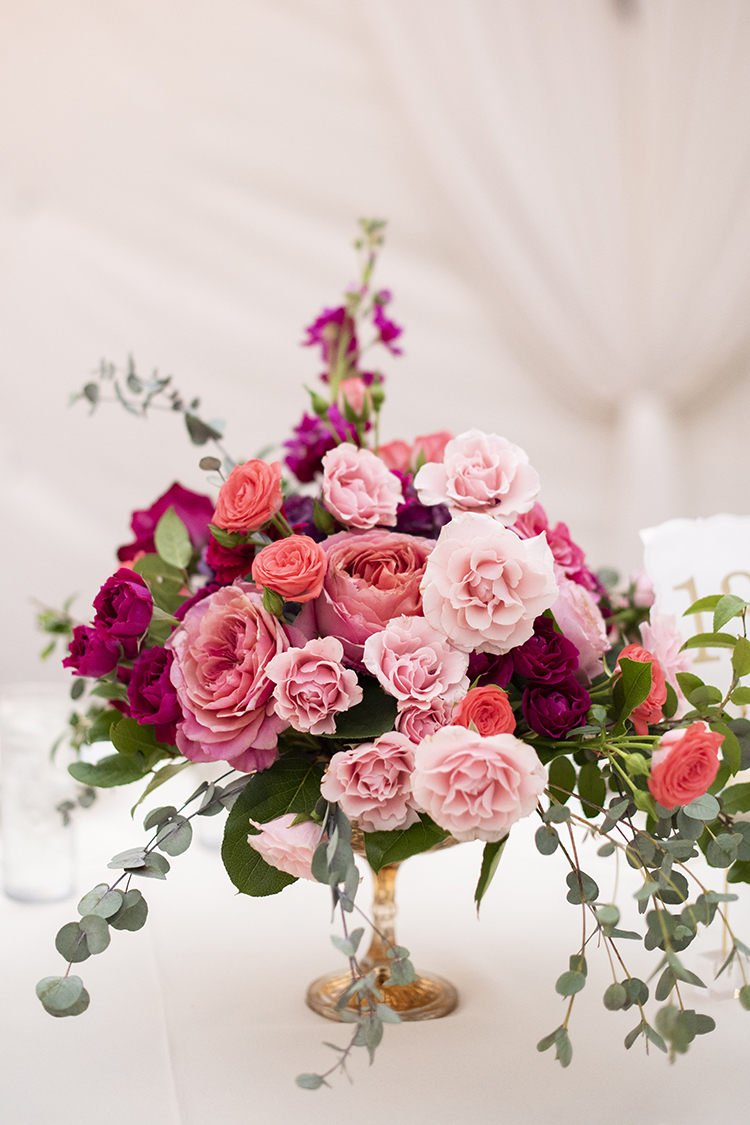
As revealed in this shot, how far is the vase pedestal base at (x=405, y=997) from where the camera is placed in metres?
0.74

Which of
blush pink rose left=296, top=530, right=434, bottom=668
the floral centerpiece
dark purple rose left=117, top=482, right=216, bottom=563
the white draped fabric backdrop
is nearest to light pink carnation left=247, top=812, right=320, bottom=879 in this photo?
the floral centerpiece

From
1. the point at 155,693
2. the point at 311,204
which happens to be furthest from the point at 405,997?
the point at 311,204

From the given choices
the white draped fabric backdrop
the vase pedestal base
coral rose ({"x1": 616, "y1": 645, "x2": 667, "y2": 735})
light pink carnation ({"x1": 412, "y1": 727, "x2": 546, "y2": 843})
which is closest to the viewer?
light pink carnation ({"x1": 412, "y1": 727, "x2": 546, "y2": 843})

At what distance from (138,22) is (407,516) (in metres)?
1.99

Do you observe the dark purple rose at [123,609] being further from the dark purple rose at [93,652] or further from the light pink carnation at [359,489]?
the light pink carnation at [359,489]

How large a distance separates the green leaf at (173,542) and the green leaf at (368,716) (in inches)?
8.2

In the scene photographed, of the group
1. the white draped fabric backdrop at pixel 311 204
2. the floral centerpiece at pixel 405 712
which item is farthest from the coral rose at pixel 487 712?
the white draped fabric backdrop at pixel 311 204

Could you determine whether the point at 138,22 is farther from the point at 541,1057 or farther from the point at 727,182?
the point at 541,1057

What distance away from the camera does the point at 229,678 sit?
23.8 inches

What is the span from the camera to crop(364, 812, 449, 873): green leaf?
23.8 inches

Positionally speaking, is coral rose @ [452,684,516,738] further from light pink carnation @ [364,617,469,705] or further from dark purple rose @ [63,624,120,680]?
dark purple rose @ [63,624,120,680]

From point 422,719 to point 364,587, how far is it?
0.31ft

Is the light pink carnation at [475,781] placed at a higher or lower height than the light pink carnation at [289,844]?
higher

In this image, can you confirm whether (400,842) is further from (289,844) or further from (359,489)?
(359,489)
